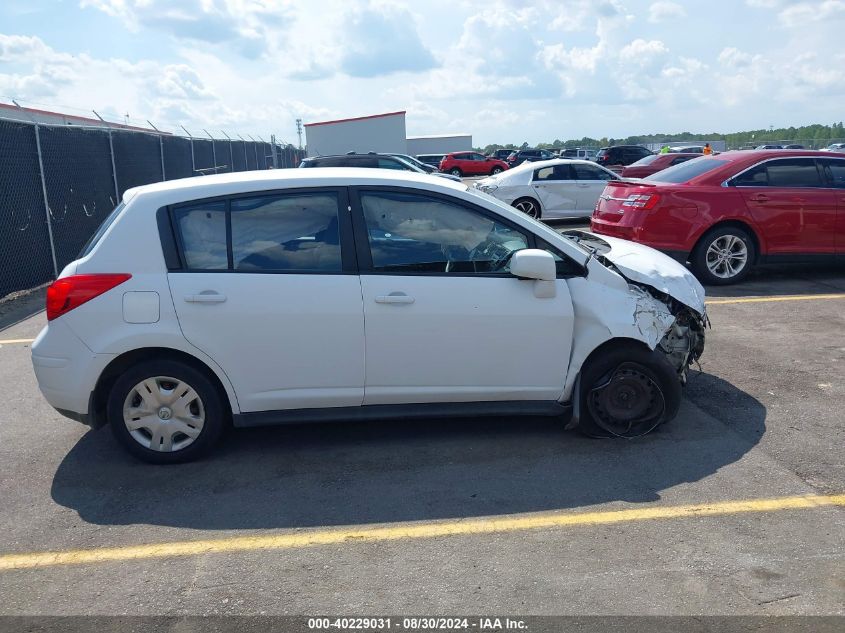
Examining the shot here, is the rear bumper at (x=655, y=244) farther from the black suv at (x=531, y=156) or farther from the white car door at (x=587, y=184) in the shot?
the black suv at (x=531, y=156)

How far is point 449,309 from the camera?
435 centimetres

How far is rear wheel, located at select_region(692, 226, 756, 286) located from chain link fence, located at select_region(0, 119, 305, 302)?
352 inches

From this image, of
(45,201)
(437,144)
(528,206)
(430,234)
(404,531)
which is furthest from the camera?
(437,144)

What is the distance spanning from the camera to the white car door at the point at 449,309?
4.34 meters

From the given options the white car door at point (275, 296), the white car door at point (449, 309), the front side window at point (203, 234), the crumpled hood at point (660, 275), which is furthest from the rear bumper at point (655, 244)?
the front side window at point (203, 234)

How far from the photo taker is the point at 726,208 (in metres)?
8.70

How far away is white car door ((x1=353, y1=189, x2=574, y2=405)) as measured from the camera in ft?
14.3

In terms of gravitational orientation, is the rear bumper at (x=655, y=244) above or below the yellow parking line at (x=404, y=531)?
above

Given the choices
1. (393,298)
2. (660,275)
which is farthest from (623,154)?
(393,298)

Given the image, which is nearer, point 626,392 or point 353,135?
point 626,392

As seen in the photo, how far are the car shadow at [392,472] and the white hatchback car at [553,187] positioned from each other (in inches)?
406

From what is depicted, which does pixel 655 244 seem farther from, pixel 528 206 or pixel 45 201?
pixel 45 201

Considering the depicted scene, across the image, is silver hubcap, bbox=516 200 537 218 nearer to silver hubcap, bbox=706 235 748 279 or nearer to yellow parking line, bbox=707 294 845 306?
silver hubcap, bbox=706 235 748 279

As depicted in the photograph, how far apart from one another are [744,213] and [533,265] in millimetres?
5582
